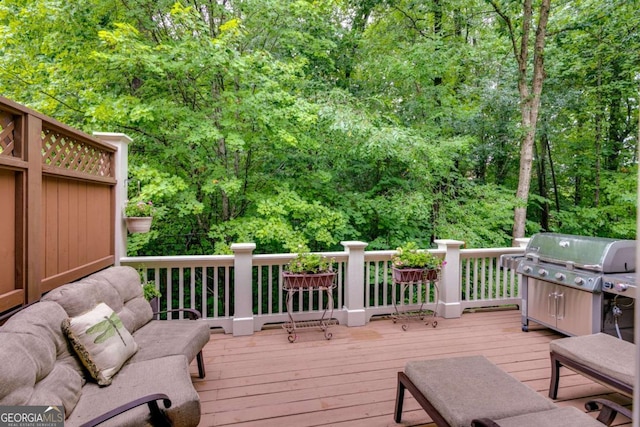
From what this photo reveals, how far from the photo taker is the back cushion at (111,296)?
211 cm

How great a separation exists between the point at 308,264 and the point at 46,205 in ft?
7.45

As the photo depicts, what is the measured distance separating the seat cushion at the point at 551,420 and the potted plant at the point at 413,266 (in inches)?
88.1

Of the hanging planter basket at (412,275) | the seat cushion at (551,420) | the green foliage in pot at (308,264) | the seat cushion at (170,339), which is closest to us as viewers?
the seat cushion at (551,420)

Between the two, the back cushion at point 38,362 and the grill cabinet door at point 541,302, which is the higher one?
the back cushion at point 38,362

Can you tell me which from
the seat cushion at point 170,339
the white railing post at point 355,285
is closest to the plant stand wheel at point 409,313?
the white railing post at point 355,285

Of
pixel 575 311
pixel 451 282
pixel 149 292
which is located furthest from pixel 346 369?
pixel 575 311

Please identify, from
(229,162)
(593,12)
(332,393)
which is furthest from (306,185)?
(593,12)

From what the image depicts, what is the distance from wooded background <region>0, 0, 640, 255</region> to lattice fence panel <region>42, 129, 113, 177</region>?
106 centimetres

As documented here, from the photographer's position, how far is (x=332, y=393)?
2.64 meters

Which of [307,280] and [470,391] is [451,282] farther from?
[470,391]

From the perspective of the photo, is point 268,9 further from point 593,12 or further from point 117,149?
point 593,12

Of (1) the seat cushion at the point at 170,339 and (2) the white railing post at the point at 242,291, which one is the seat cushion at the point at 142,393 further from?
(2) the white railing post at the point at 242,291

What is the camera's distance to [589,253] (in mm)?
3375

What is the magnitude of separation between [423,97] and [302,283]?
15.7 ft
